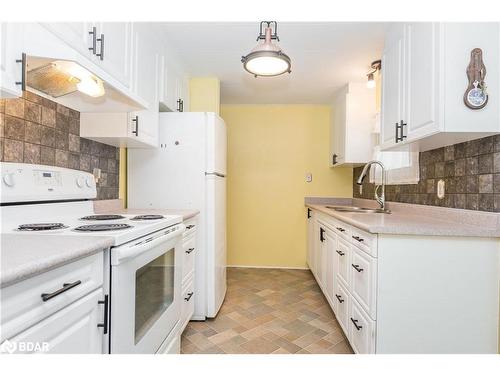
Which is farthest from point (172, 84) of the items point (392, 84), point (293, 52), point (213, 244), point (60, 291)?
point (60, 291)

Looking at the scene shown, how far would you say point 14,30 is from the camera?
961mm

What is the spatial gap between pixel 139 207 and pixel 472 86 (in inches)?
91.8

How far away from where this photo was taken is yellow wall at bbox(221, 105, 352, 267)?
13.0ft

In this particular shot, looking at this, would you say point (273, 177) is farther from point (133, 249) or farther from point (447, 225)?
point (133, 249)

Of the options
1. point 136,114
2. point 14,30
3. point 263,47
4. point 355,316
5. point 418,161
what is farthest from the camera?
point 418,161

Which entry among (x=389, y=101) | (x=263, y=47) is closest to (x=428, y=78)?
(x=389, y=101)

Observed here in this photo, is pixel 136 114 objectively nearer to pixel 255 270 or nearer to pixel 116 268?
pixel 116 268

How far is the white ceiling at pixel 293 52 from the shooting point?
6.88 feet

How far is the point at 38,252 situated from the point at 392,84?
2.14 metres

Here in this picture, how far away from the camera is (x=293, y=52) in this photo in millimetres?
2453

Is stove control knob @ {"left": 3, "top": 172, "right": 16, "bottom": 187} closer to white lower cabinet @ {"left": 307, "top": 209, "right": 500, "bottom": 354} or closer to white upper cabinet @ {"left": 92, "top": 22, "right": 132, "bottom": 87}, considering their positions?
white upper cabinet @ {"left": 92, "top": 22, "right": 132, "bottom": 87}

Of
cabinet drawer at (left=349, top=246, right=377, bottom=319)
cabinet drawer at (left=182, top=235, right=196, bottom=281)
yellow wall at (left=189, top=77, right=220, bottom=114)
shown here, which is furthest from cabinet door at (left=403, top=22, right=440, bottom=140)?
yellow wall at (left=189, top=77, right=220, bottom=114)

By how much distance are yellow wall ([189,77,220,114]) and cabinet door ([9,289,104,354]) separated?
235 cm

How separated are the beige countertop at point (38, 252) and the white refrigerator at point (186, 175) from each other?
136cm
